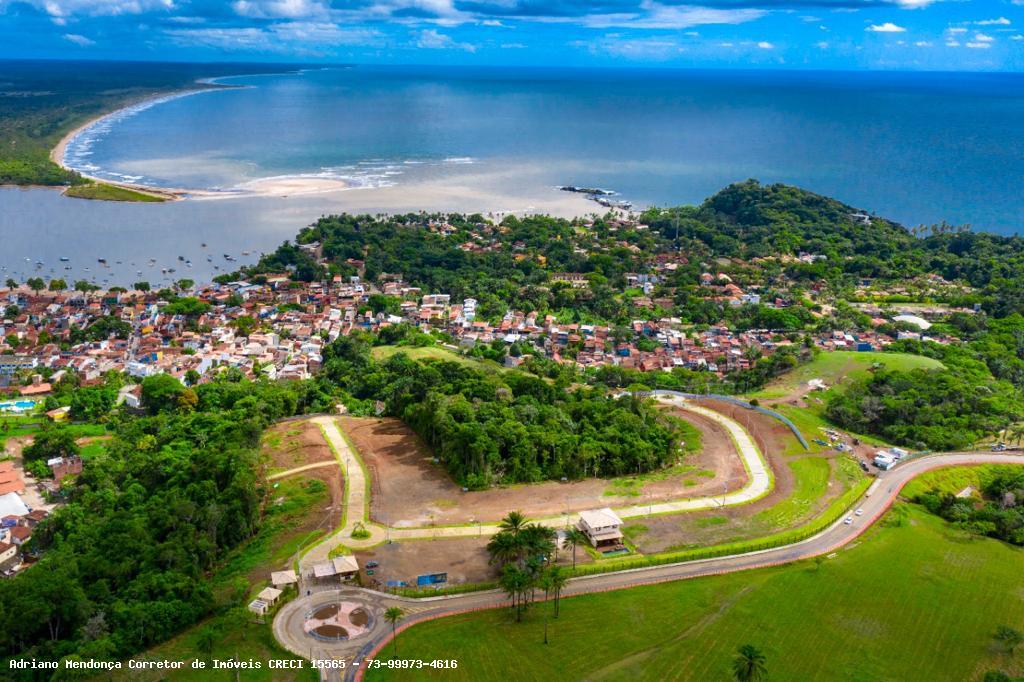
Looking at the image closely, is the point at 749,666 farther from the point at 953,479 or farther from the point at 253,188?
the point at 253,188

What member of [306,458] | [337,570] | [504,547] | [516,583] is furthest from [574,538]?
[306,458]

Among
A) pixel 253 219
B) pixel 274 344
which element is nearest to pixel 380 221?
pixel 253 219

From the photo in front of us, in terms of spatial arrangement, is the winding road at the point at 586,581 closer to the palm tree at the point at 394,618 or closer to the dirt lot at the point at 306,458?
the palm tree at the point at 394,618

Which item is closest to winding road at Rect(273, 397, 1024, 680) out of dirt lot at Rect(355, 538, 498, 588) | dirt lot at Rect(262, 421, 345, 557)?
dirt lot at Rect(355, 538, 498, 588)

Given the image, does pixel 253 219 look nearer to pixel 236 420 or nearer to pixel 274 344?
pixel 274 344

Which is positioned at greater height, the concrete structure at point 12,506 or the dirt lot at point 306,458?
the dirt lot at point 306,458

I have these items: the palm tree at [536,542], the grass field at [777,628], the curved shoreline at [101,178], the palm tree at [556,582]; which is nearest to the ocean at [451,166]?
the curved shoreline at [101,178]
